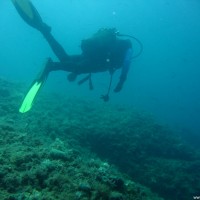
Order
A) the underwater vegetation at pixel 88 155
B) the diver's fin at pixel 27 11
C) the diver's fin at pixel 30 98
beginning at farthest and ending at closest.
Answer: the diver's fin at pixel 27 11 < the diver's fin at pixel 30 98 < the underwater vegetation at pixel 88 155

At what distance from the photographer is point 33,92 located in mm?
8141

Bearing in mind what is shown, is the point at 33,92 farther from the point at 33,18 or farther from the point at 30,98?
the point at 33,18

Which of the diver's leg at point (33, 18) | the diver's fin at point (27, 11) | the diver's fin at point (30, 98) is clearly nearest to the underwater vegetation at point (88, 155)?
the diver's fin at point (30, 98)

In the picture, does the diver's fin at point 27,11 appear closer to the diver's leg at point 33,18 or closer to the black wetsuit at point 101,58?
the diver's leg at point 33,18

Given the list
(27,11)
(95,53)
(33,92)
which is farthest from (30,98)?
(27,11)

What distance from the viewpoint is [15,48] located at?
542 ft

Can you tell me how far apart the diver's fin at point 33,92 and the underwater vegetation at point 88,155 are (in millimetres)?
649

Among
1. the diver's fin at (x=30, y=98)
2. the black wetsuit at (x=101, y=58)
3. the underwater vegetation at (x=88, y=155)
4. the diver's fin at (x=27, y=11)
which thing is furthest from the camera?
the black wetsuit at (x=101, y=58)

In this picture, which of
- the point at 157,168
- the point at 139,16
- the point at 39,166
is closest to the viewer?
the point at 39,166

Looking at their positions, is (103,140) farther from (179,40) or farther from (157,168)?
(179,40)

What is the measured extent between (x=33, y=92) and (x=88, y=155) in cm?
261

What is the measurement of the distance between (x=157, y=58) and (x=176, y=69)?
11.9 meters

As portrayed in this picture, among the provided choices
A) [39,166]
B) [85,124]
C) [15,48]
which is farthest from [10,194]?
[15,48]

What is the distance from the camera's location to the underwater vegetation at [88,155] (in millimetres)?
4227
